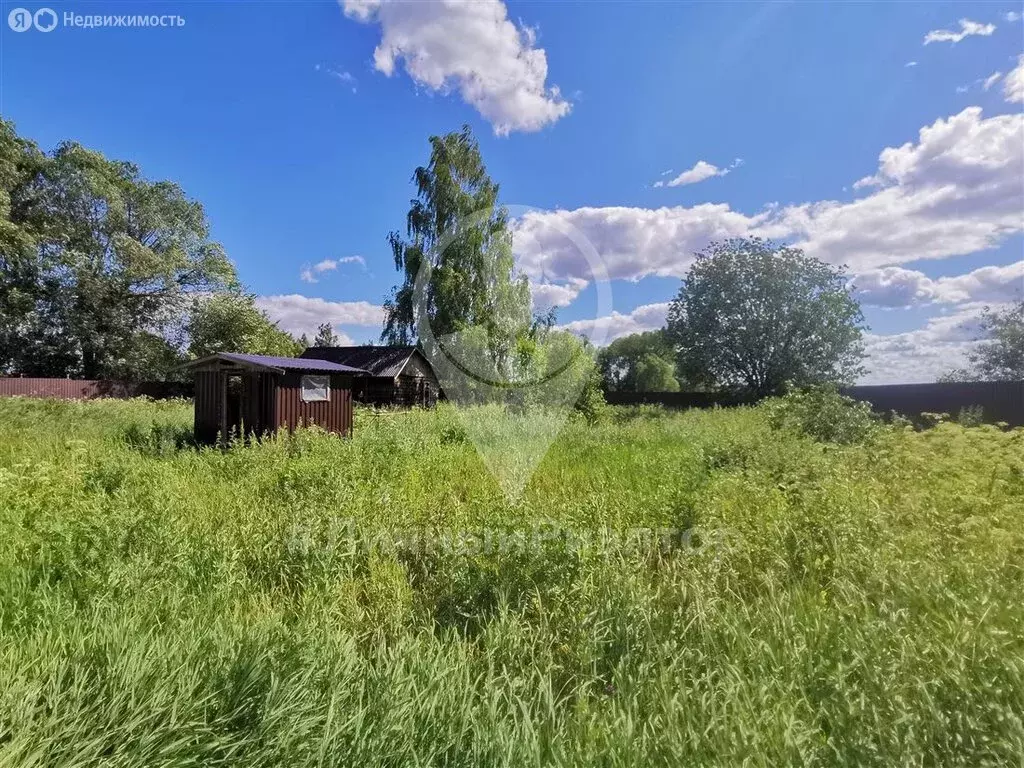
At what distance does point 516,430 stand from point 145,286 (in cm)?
2561

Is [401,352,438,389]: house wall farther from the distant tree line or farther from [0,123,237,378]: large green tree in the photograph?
[0,123,237,378]: large green tree

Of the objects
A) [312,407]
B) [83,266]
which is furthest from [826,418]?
[83,266]

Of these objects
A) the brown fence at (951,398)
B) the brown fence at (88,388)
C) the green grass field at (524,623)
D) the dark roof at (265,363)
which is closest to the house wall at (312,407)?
the dark roof at (265,363)

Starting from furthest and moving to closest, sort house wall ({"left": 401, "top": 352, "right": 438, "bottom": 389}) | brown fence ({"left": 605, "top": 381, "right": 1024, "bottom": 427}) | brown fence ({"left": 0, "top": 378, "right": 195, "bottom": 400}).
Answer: house wall ({"left": 401, "top": 352, "right": 438, "bottom": 389}), brown fence ({"left": 0, "top": 378, "right": 195, "bottom": 400}), brown fence ({"left": 605, "top": 381, "right": 1024, "bottom": 427})

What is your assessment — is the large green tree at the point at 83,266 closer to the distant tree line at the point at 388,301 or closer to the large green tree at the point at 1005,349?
the distant tree line at the point at 388,301

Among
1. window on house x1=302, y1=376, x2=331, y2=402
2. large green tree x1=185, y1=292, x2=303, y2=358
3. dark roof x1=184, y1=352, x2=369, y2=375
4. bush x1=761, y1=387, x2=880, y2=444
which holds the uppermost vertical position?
large green tree x1=185, y1=292, x2=303, y2=358

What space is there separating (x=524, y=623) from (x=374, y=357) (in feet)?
73.8

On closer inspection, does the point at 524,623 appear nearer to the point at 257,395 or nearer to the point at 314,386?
the point at 257,395

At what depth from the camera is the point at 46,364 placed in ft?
78.7

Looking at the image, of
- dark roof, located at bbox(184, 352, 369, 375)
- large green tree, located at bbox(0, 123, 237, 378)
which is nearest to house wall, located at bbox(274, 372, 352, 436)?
dark roof, located at bbox(184, 352, 369, 375)

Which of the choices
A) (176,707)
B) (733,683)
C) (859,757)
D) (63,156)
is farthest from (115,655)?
(63,156)

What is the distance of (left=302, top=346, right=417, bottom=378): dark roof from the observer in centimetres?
2253

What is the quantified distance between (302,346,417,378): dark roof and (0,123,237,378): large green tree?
8.84 metres

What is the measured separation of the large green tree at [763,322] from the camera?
22.1m
